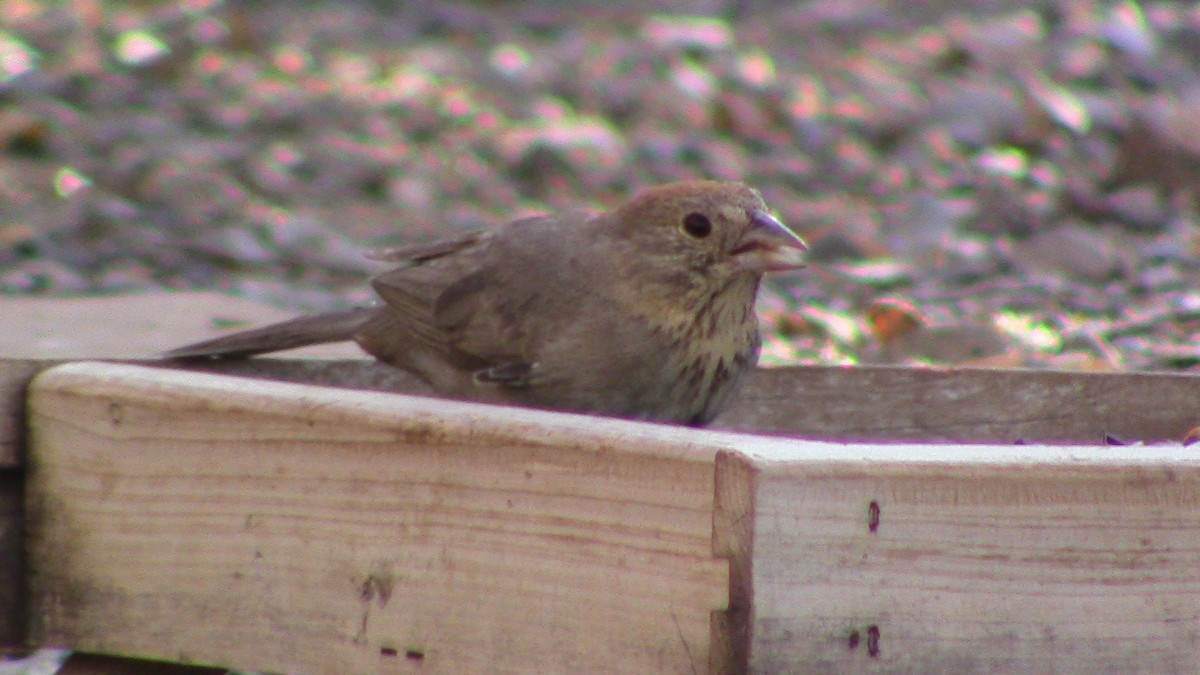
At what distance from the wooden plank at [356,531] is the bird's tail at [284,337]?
0.52 m

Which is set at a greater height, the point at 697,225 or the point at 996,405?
the point at 697,225

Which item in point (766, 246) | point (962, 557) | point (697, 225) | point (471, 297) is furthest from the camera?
point (471, 297)

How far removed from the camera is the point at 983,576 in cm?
272

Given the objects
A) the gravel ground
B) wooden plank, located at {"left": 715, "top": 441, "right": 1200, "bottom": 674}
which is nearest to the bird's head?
wooden plank, located at {"left": 715, "top": 441, "right": 1200, "bottom": 674}

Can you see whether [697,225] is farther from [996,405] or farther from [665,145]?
[665,145]

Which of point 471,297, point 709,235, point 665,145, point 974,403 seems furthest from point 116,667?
point 665,145

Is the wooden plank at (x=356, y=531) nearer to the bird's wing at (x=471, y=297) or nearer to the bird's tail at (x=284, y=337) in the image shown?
the bird's tail at (x=284, y=337)

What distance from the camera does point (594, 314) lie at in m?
3.97

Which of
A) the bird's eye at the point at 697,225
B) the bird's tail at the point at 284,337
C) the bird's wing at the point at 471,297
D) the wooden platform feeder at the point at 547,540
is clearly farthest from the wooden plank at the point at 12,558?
the bird's eye at the point at 697,225

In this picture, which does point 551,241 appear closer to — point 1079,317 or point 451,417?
point 451,417

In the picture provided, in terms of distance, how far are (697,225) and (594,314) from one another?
0.30 meters

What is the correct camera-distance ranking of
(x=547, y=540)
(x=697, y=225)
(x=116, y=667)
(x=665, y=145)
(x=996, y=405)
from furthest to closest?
(x=665, y=145), (x=996, y=405), (x=697, y=225), (x=116, y=667), (x=547, y=540)

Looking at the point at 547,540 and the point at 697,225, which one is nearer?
the point at 547,540

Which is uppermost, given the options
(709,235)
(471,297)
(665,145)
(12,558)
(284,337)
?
(665,145)
